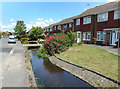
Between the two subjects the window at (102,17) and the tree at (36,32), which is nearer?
the window at (102,17)

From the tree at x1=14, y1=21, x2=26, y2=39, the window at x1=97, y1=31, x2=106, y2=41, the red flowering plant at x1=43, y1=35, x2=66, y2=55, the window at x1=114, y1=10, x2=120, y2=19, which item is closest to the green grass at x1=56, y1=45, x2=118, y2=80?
the red flowering plant at x1=43, y1=35, x2=66, y2=55

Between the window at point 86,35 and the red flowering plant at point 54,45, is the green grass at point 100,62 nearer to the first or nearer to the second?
the red flowering plant at point 54,45

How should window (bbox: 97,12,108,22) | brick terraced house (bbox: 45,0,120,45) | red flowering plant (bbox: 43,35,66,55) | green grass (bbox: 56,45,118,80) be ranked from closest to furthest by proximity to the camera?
green grass (bbox: 56,45,118,80) → red flowering plant (bbox: 43,35,66,55) → brick terraced house (bbox: 45,0,120,45) → window (bbox: 97,12,108,22)

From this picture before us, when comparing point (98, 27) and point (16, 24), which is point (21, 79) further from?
point (16, 24)

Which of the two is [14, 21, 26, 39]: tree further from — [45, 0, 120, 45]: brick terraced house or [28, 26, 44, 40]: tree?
[45, 0, 120, 45]: brick terraced house

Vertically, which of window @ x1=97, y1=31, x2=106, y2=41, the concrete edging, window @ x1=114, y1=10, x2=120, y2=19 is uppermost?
window @ x1=114, y1=10, x2=120, y2=19

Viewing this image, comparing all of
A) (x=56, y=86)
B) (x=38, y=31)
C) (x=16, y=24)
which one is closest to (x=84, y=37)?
(x=38, y=31)

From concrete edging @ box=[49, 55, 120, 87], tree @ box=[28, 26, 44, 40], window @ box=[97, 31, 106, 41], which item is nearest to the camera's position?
concrete edging @ box=[49, 55, 120, 87]

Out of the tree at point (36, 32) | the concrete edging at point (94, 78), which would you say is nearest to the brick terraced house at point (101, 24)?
the concrete edging at point (94, 78)

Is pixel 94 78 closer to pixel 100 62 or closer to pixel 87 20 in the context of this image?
pixel 100 62

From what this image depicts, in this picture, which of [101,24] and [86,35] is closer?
[101,24]

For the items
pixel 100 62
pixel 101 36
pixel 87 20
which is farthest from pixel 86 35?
pixel 100 62

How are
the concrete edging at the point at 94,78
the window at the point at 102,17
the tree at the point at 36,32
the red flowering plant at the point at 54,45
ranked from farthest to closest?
the tree at the point at 36,32 → the window at the point at 102,17 → the red flowering plant at the point at 54,45 → the concrete edging at the point at 94,78

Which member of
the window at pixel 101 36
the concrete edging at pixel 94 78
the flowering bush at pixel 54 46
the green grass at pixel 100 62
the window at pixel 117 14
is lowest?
the concrete edging at pixel 94 78
